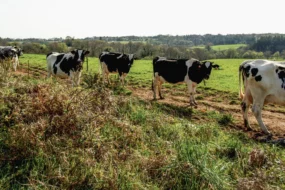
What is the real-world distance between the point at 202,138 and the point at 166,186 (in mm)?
2107

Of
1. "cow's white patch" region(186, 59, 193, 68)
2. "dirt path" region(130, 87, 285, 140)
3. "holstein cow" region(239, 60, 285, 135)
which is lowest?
"dirt path" region(130, 87, 285, 140)

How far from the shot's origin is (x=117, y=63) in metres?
15.8

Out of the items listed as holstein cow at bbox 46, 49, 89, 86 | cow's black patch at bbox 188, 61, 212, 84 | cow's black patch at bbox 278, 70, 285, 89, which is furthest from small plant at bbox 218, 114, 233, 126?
holstein cow at bbox 46, 49, 89, 86

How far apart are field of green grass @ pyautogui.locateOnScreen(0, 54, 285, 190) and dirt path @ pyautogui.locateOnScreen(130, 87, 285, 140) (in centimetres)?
312

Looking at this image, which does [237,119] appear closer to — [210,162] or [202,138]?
[202,138]

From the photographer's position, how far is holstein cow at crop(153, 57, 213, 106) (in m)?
12.1

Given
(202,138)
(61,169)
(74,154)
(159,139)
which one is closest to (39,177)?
(61,169)

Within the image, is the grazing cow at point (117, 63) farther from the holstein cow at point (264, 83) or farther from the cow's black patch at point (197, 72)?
the holstein cow at point (264, 83)

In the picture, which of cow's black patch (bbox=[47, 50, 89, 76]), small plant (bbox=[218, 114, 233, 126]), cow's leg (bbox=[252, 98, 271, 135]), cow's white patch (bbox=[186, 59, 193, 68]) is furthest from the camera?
cow's black patch (bbox=[47, 50, 89, 76])

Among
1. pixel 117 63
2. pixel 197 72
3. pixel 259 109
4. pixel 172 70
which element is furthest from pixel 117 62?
pixel 259 109

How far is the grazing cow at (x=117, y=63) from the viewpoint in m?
15.6

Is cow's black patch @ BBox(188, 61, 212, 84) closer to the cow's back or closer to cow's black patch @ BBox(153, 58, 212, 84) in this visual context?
cow's black patch @ BBox(153, 58, 212, 84)

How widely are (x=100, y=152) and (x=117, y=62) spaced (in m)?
11.7

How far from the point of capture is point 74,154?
4359mm
